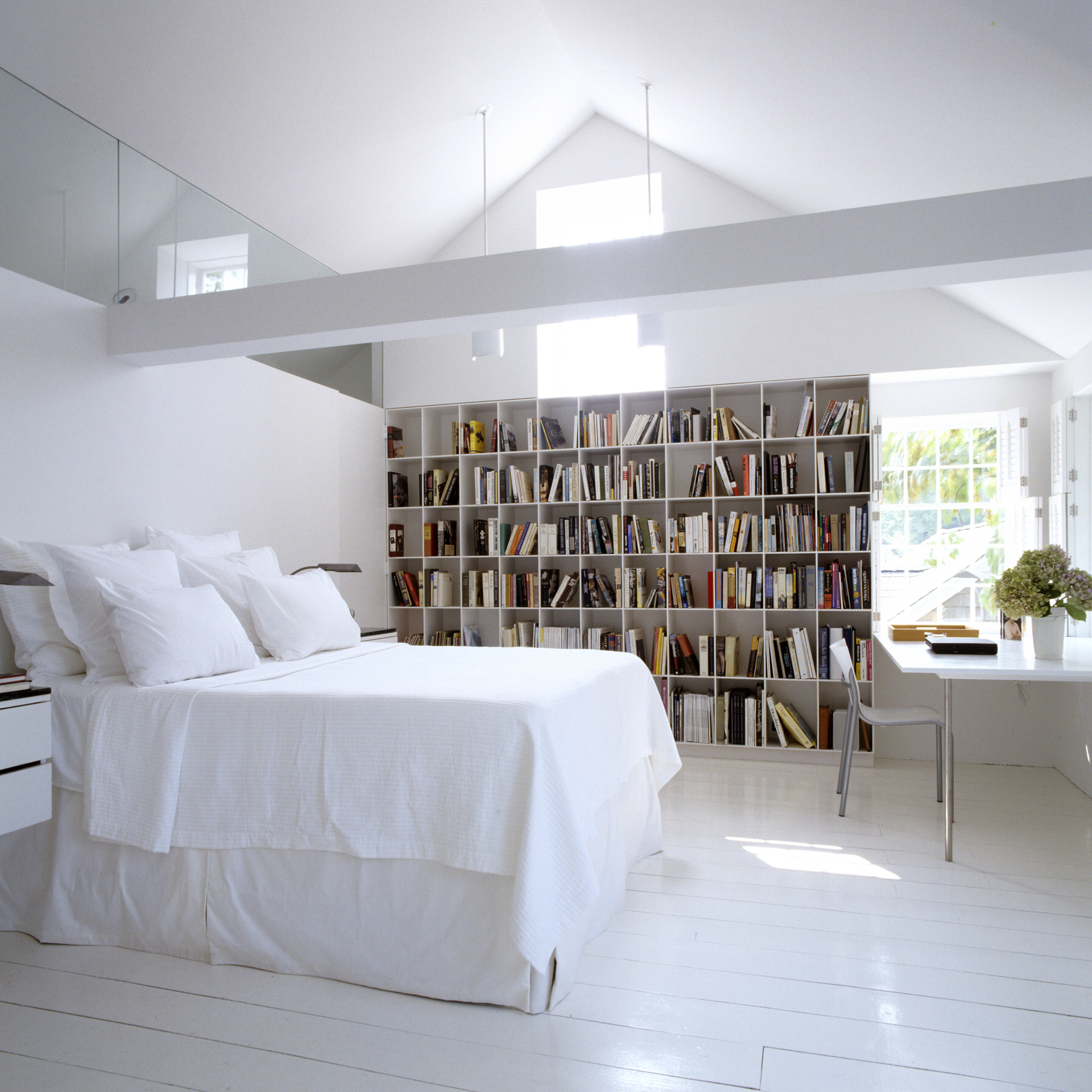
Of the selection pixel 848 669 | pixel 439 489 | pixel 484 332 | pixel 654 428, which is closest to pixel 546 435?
pixel 654 428

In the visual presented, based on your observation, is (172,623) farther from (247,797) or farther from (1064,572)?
(1064,572)

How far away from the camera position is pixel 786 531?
516 centimetres

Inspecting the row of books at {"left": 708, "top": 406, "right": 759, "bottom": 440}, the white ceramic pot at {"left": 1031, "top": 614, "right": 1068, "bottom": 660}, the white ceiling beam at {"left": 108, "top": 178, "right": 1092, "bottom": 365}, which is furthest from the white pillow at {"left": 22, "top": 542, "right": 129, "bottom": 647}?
the white ceramic pot at {"left": 1031, "top": 614, "right": 1068, "bottom": 660}

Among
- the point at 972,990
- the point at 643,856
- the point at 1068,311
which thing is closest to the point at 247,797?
the point at 643,856

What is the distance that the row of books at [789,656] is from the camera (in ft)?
16.6

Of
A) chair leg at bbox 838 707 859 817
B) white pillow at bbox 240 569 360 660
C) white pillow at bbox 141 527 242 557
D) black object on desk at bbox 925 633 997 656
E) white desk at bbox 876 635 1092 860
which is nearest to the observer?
white desk at bbox 876 635 1092 860

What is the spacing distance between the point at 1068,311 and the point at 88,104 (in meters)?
4.60

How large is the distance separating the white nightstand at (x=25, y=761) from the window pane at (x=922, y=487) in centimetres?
486

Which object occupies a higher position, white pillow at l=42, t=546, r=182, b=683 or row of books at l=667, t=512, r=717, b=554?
row of books at l=667, t=512, r=717, b=554

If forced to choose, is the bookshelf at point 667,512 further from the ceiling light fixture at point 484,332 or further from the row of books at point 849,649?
the ceiling light fixture at point 484,332

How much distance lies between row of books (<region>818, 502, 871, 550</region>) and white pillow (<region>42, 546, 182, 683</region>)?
3744 mm

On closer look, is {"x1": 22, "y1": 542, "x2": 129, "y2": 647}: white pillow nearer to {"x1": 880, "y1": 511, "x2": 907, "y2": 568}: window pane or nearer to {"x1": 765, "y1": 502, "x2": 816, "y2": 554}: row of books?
{"x1": 765, "y1": 502, "x2": 816, "y2": 554}: row of books

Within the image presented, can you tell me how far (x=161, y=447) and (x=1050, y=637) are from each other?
4029mm

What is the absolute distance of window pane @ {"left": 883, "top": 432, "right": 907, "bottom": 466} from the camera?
5.37m
